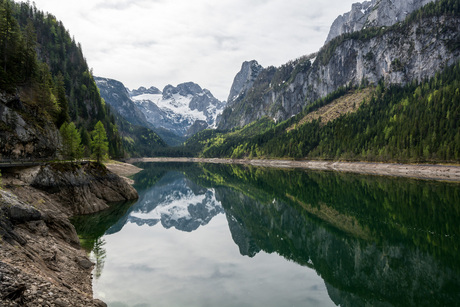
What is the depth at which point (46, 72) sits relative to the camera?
200 feet

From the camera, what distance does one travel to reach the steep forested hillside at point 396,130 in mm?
101375

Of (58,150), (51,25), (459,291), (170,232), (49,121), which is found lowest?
(170,232)

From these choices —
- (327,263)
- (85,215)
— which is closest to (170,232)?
(85,215)

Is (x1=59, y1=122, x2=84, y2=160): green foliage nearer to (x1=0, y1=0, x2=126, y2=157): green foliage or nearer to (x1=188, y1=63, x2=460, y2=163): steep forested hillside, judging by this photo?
(x1=0, y1=0, x2=126, y2=157): green foliage

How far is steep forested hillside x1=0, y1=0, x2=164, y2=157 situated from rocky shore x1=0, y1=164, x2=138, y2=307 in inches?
449

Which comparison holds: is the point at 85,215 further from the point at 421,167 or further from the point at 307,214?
the point at 421,167

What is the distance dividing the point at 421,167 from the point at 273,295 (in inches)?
3995

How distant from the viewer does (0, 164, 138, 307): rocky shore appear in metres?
10.9

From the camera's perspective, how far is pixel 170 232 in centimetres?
3909

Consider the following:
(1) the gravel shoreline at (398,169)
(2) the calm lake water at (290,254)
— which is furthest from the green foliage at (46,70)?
(1) the gravel shoreline at (398,169)

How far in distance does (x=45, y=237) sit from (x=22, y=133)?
26.2 m

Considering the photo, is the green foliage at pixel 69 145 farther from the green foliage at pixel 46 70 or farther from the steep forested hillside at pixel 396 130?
the steep forested hillside at pixel 396 130

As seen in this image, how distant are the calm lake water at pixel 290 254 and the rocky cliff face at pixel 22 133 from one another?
44.2ft

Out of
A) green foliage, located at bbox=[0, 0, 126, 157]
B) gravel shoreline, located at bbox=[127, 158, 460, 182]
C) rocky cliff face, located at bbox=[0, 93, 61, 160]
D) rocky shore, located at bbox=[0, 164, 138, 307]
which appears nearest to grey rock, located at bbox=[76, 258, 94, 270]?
rocky shore, located at bbox=[0, 164, 138, 307]
